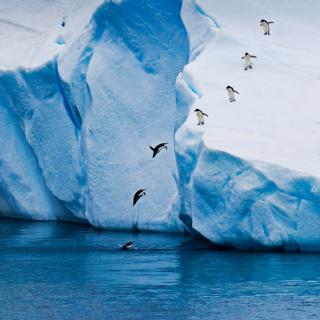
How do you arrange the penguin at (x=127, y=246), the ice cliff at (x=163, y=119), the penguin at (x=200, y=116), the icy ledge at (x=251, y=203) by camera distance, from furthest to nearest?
the penguin at (x=127, y=246) < the penguin at (x=200, y=116) < the ice cliff at (x=163, y=119) < the icy ledge at (x=251, y=203)

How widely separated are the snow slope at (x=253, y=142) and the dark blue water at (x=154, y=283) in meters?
0.42

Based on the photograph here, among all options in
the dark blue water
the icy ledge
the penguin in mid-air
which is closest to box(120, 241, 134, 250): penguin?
the dark blue water

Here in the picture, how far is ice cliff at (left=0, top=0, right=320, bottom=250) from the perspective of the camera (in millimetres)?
14531

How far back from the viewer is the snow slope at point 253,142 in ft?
46.4

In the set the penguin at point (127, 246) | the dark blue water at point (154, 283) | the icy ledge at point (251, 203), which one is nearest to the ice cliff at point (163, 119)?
the icy ledge at point (251, 203)

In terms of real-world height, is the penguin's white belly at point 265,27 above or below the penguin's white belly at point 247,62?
above

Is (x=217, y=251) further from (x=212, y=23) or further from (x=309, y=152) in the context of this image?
(x=212, y=23)

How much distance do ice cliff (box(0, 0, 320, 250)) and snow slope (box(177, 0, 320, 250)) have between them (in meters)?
0.02

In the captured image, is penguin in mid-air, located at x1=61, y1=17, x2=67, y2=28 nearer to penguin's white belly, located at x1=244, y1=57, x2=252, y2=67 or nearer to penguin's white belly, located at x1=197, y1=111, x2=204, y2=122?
penguin's white belly, located at x1=244, y1=57, x2=252, y2=67

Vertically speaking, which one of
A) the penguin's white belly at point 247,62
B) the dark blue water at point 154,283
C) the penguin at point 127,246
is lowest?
the penguin at point 127,246

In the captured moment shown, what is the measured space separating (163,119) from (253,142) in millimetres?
5224

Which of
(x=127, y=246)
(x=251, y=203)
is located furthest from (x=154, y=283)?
(x=127, y=246)

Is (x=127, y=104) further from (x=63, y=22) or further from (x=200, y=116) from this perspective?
(x=200, y=116)

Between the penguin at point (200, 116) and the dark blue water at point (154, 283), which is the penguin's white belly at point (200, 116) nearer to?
the penguin at point (200, 116)
